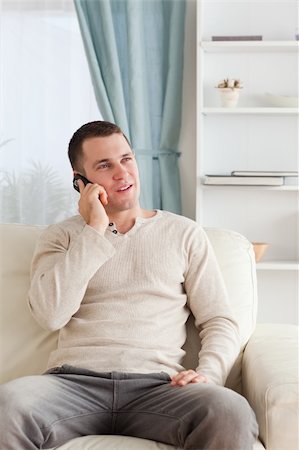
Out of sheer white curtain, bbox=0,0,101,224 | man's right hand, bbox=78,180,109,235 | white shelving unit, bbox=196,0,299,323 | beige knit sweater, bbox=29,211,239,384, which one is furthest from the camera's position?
sheer white curtain, bbox=0,0,101,224

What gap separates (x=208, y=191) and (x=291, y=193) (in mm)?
374

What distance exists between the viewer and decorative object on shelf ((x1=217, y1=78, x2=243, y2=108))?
372cm

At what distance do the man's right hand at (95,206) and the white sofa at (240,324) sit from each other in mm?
221

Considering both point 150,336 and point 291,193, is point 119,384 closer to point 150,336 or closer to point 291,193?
point 150,336

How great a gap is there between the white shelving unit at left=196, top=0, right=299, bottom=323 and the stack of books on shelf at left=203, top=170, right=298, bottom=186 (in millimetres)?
196

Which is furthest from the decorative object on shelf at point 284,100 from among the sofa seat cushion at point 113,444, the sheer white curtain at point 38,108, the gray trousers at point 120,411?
the sofa seat cushion at point 113,444

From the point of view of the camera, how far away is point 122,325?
2.20 meters

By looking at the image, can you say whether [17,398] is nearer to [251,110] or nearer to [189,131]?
[251,110]

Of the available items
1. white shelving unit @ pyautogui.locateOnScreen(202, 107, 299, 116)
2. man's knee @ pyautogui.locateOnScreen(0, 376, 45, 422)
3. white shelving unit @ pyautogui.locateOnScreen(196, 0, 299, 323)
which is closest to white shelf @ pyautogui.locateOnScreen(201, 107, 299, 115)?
white shelving unit @ pyautogui.locateOnScreen(202, 107, 299, 116)

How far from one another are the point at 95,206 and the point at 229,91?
158cm

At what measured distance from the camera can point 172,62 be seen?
3.88 meters

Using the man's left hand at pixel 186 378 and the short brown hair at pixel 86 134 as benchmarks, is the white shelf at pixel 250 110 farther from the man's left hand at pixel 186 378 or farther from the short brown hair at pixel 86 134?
the man's left hand at pixel 186 378

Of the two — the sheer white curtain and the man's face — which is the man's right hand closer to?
the man's face

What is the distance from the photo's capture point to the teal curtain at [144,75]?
3.86 m
